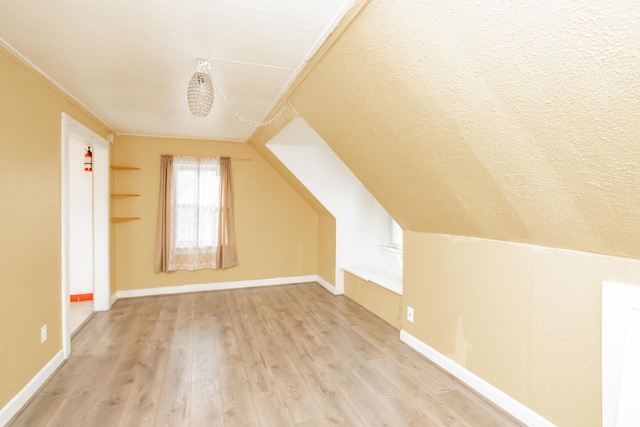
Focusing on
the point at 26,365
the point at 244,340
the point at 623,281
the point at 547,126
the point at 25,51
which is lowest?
the point at 244,340

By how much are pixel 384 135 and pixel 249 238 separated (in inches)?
133

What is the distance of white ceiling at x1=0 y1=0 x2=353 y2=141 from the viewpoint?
1.49m

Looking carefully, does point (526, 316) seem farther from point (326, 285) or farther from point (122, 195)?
point (122, 195)

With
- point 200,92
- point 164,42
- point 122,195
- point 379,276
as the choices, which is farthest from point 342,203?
point 164,42

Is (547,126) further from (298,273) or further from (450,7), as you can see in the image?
(298,273)

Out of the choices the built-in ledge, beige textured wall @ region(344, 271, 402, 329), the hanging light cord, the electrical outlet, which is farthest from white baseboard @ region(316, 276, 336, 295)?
the hanging light cord

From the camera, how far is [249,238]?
493cm

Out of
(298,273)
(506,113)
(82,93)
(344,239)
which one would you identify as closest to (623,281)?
(506,113)

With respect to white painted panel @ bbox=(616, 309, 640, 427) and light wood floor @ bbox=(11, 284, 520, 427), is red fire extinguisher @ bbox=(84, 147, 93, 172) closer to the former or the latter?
light wood floor @ bbox=(11, 284, 520, 427)

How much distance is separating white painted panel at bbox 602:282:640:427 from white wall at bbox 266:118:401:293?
279 centimetres

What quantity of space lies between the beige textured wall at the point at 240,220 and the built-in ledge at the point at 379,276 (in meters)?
1.06

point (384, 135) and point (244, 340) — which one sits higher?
point (384, 135)

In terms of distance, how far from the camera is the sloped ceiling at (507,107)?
3.11 feet

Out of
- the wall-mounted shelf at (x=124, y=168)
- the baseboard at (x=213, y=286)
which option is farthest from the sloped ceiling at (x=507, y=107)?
the baseboard at (x=213, y=286)
